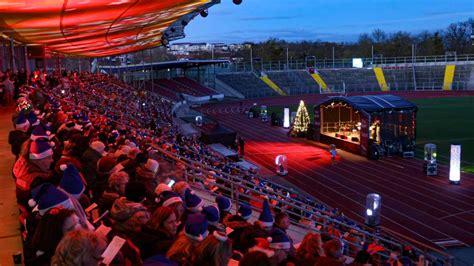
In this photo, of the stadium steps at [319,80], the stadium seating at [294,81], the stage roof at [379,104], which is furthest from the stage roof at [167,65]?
the stage roof at [379,104]

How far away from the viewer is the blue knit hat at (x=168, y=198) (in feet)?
14.7

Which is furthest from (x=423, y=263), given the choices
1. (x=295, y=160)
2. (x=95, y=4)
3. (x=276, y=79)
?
(x=276, y=79)

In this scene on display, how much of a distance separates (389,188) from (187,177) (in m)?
13.1

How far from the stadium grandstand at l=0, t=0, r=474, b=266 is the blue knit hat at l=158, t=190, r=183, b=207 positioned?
0.03 meters

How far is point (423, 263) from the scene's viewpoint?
891 centimetres

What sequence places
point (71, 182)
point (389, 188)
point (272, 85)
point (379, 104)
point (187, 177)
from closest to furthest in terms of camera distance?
1. point (71, 182)
2. point (187, 177)
3. point (389, 188)
4. point (379, 104)
5. point (272, 85)

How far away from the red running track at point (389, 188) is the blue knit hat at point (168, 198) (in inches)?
442

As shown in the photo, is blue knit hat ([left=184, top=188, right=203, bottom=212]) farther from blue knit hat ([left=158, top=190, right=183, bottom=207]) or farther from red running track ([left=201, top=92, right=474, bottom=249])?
red running track ([left=201, top=92, right=474, bottom=249])

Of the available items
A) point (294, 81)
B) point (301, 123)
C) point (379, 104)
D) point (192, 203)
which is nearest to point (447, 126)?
point (301, 123)

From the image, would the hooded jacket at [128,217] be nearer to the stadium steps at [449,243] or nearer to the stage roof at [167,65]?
the stadium steps at [449,243]

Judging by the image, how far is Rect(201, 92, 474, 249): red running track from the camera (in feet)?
51.5

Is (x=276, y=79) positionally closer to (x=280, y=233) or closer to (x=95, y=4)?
(x=95, y=4)

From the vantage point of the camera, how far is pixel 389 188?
66.5 ft

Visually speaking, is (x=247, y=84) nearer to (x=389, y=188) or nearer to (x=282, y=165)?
(x=282, y=165)
